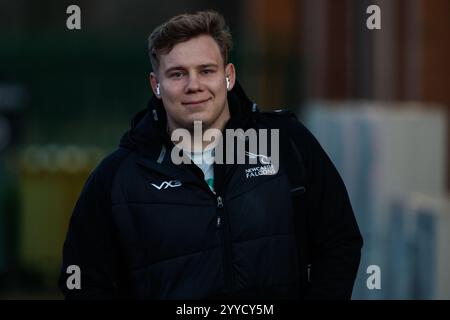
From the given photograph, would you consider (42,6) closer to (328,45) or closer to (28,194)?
(328,45)

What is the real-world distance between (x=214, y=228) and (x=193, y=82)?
0.49m

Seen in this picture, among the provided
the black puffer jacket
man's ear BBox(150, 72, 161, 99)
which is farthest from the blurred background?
man's ear BBox(150, 72, 161, 99)

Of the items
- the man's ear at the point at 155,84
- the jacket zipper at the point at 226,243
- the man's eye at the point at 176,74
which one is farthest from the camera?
the man's ear at the point at 155,84

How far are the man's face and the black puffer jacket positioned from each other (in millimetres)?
135

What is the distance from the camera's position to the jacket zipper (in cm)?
437

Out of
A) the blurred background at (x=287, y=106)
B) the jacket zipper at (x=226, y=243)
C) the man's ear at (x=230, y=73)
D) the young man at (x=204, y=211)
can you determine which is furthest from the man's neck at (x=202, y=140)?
the blurred background at (x=287, y=106)

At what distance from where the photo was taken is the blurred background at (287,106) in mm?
10648

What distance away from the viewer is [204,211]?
14.6 ft

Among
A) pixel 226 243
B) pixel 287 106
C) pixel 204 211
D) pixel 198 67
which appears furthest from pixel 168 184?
pixel 287 106

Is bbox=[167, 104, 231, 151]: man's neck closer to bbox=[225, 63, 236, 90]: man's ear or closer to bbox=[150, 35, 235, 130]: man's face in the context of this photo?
bbox=[150, 35, 235, 130]: man's face

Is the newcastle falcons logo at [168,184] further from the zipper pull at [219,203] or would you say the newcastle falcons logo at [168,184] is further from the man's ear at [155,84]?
the man's ear at [155,84]

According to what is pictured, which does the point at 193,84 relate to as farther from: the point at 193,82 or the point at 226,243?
the point at 226,243
